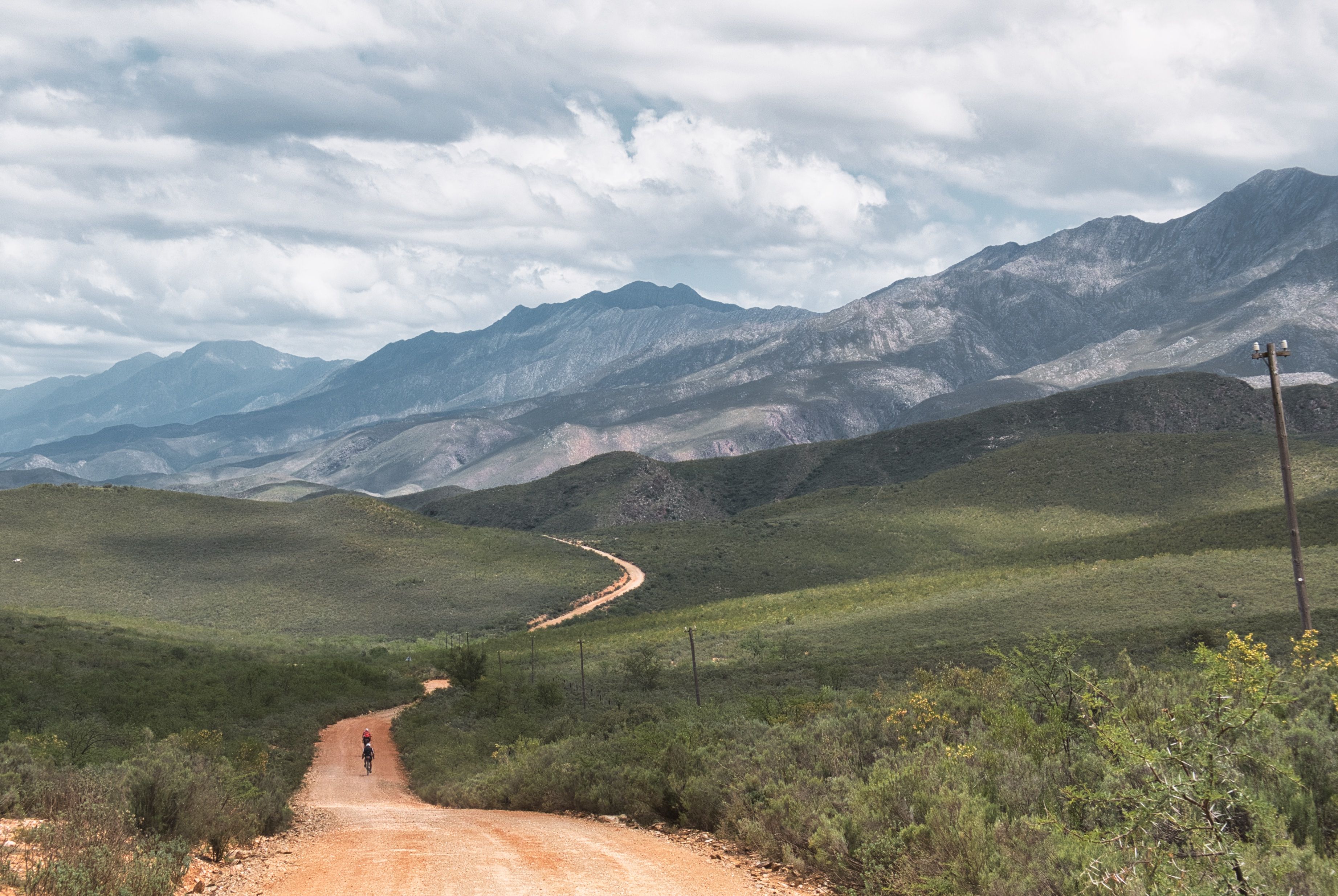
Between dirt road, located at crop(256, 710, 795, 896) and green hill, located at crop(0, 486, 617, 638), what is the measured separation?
63138 mm

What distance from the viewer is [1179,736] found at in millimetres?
8375

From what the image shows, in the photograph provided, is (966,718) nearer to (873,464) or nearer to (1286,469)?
(1286,469)

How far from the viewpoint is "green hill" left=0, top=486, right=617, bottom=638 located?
8194cm

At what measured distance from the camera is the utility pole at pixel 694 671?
31.7 meters

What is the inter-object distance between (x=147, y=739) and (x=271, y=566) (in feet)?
284

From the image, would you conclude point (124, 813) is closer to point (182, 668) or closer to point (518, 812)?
point (518, 812)

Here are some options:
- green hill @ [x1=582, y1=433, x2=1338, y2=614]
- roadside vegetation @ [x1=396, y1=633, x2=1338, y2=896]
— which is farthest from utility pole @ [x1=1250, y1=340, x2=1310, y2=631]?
green hill @ [x1=582, y1=433, x2=1338, y2=614]

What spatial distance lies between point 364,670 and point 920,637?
98.2 feet

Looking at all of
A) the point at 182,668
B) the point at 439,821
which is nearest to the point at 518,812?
the point at 439,821

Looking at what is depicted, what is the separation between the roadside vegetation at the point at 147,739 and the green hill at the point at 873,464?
Answer: 11108 cm

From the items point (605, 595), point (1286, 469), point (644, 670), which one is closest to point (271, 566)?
point (605, 595)

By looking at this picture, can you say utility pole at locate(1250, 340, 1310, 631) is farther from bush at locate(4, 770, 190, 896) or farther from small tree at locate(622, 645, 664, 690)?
small tree at locate(622, 645, 664, 690)

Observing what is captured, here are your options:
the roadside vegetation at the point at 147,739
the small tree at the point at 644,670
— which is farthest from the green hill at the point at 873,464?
the small tree at the point at 644,670

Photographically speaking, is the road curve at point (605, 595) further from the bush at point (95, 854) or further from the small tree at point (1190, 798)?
the small tree at point (1190, 798)
